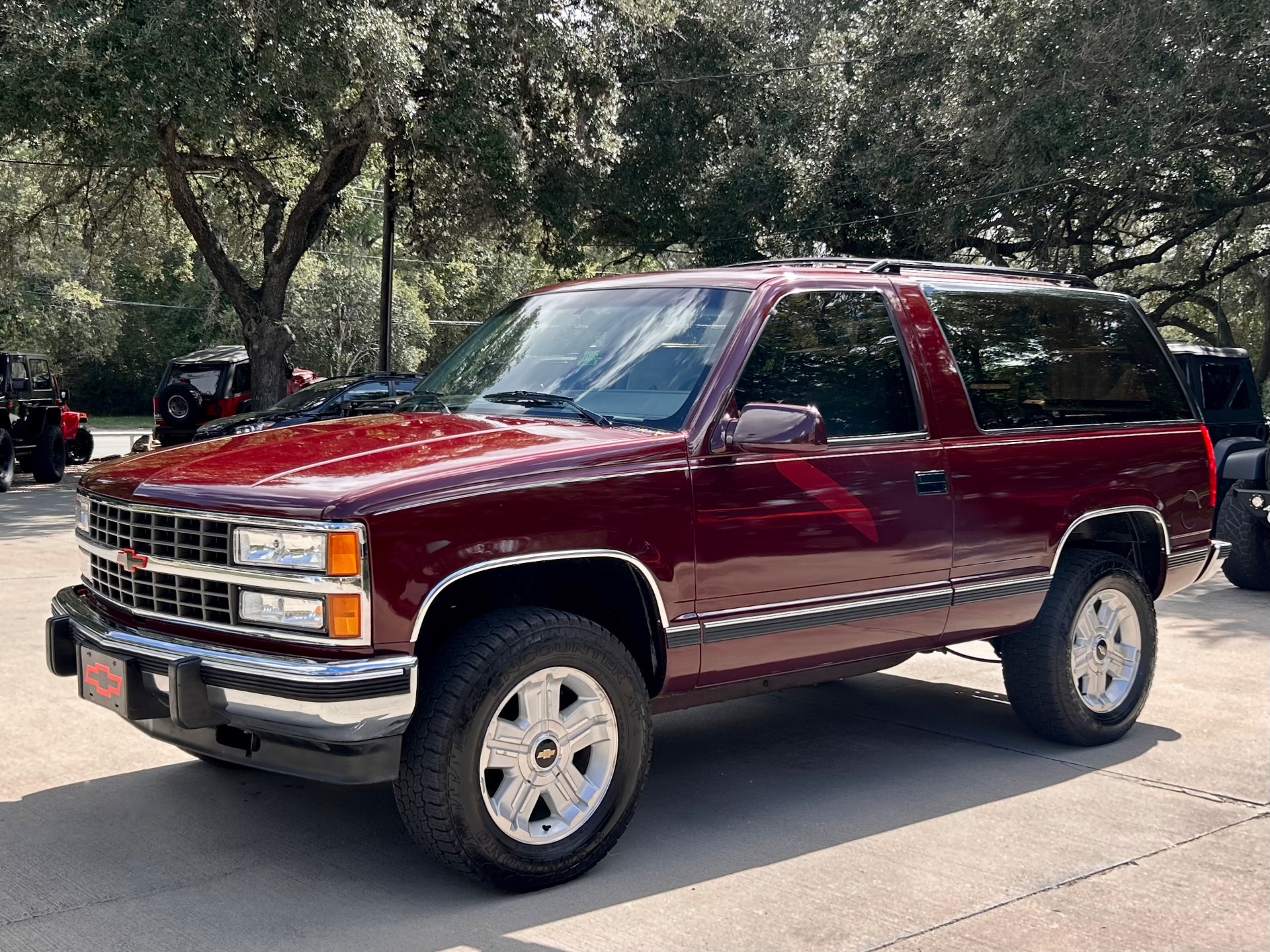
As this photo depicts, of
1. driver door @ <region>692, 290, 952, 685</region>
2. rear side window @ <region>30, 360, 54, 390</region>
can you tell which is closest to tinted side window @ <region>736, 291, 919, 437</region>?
driver door @ <region>692, 290, 952, 685</region>

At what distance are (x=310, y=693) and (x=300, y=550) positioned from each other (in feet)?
1.32

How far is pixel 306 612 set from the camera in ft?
12.7

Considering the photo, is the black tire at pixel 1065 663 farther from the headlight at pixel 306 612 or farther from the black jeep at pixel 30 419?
the black jeep at pixel 30 419

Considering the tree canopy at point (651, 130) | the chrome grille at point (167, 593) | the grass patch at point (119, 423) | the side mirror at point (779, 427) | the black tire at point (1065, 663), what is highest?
the tree canopy at point (651, 130)

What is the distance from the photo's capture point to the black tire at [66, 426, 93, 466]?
23.3 meters

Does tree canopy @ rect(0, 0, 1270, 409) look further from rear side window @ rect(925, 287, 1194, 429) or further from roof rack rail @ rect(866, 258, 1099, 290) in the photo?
rear side window @ rect(925, 287, 1194, 429)

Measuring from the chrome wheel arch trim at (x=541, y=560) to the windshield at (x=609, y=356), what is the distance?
54cm

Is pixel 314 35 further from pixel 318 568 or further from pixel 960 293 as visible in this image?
pixel 318 568

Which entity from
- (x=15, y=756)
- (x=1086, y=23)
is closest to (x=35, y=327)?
(x=1086, y=23)

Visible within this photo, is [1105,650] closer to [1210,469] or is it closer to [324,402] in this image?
[1210,469]

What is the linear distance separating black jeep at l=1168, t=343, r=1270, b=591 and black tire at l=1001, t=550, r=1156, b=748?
13.1 feet

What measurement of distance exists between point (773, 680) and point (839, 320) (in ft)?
4.59

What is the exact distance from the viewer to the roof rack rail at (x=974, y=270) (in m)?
5.57

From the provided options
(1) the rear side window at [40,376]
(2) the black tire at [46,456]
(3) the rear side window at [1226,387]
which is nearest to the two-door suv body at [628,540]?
(3) the rear side window at [1226,387]
